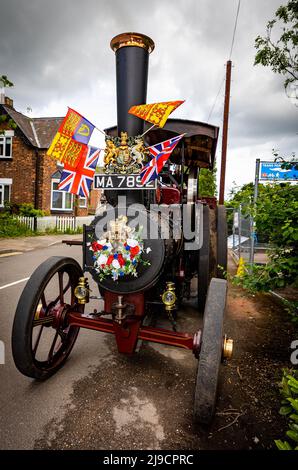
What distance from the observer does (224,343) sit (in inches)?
80.4

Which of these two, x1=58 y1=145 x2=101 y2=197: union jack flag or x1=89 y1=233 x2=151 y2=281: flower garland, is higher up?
x1=58 y1=145 x2=101 y2=197: union jack flag

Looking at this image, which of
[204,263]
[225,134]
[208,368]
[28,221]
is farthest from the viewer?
[28,221]

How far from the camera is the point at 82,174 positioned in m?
2.94

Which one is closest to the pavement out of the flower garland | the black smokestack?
the black smokestack

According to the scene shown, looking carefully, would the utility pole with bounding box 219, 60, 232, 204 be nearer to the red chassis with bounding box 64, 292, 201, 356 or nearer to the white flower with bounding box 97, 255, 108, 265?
the red chassis with bounding box 64, 292, 201, 356

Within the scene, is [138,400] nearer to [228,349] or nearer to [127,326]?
[127,326]

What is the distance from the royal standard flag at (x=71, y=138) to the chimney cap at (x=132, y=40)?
2.70ft

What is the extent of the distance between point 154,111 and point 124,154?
489 millimetres

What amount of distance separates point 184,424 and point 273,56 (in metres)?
7.13

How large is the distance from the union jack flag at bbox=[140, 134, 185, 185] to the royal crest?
0.11 m

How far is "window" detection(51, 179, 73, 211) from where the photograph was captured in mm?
16344

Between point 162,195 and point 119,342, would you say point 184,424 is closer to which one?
point 119,342

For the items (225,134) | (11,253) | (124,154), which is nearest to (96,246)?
(124,154)

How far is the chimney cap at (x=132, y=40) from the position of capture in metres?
2.77
